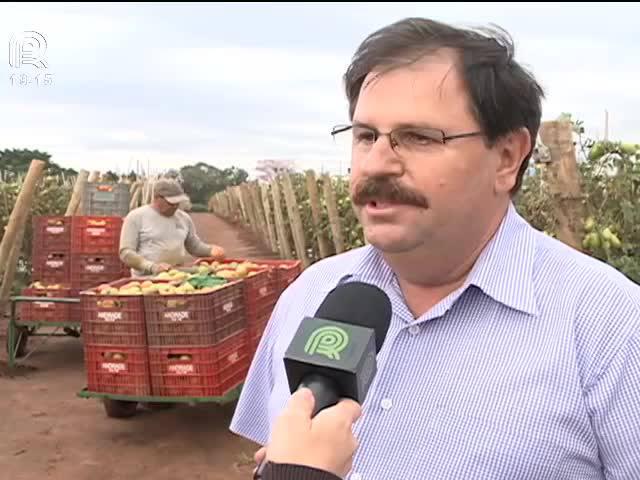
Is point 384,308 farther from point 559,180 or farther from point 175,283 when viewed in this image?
point 175,283

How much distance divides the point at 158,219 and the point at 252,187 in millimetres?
16748

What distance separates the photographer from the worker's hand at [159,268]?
21.9 feet

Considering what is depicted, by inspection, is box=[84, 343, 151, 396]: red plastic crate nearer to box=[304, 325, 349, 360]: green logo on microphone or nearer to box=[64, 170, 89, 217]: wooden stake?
box=[304, 325, 349, 360]: green logo on microphone

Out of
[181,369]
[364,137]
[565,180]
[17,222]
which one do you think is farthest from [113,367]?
[364,137]

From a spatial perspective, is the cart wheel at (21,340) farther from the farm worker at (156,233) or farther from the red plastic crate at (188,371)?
the red plastic crate at (188,371)

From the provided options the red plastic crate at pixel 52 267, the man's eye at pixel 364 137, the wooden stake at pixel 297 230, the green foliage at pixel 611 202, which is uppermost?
the man's eye at pixel 364 137

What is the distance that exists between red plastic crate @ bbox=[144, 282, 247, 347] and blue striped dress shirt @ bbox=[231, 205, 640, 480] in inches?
149

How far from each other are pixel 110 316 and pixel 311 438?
4.73 metres

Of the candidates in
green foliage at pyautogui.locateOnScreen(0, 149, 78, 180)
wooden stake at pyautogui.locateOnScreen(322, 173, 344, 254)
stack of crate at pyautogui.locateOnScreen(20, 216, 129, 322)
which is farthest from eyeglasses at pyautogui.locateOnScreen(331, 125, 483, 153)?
green foliage at pyautogui.locateOnScreen(0, 149, 78, 180)

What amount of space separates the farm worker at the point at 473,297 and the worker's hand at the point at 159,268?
5086 millimetres

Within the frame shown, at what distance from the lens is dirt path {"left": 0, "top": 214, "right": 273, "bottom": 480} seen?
505 centimetres

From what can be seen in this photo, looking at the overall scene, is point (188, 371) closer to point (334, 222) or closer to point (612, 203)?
point (612, 203)

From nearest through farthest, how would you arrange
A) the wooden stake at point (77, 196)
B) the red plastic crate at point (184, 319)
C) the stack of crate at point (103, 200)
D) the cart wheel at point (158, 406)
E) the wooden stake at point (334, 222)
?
the red plastic crate at point (184, 319) → the cart wheel at point (158, 406) → the stack of crate at point (103, 200) → the wooden stake at point (77, 196) → the wooden stake at point (334, 222)

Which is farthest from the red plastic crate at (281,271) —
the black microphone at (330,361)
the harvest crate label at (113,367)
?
the black microphone at (330,361)
